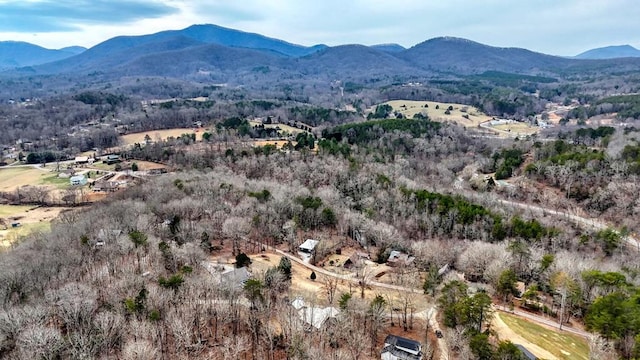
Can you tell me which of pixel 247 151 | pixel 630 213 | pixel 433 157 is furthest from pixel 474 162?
pixel 247 151

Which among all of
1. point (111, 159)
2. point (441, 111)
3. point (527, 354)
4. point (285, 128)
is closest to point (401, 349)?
point (527, 354)

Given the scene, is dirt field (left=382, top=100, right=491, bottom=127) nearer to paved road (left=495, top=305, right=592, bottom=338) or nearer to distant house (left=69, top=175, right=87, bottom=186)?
distant house (left=69, top=175, right=87, bottom=186)

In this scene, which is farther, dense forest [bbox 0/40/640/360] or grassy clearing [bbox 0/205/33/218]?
grassy clearing [bbox 0/205/33/218]

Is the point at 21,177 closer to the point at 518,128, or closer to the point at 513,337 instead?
the point at 513,337

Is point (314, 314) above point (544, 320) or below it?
above

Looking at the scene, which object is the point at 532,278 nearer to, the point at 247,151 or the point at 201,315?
the point at 201,315

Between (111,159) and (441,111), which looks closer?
(111,159)

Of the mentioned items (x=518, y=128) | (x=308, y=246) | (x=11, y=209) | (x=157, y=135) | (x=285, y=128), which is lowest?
(x=11, y=209)

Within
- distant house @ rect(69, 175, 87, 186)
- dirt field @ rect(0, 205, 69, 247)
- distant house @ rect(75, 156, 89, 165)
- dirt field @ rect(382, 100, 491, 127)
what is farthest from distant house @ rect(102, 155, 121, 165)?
dirt field @ rect(382, 100, 491, 127)
